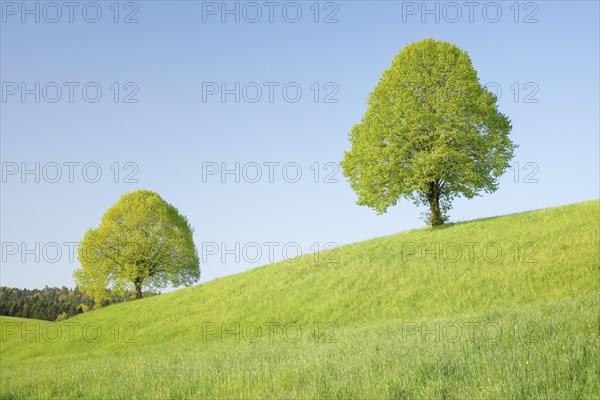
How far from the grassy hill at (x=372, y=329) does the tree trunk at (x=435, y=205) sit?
6.30 ft

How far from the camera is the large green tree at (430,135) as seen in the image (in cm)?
3431

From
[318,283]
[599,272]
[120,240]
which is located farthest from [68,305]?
[599,272]

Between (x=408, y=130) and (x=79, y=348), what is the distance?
29.7 meters

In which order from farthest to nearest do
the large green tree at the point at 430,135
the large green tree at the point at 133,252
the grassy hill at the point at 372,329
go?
the large green tree at the point at 133,252 → the large green tree at the point at 430,135 → the grassy hill at the point at 372,329

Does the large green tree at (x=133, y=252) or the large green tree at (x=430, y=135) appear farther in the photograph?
the large green tree at (x=133, y=252)

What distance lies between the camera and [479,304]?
20938mm

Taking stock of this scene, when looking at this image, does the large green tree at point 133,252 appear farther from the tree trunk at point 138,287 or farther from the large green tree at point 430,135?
the large green tree at point 430,135

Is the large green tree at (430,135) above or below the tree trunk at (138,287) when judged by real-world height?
above

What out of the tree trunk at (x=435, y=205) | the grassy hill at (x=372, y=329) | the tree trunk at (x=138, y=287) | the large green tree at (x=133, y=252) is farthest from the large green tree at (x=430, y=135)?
the tree trunk at (x=138, y=287)

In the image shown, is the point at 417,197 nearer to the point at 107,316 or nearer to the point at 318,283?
the point at 318,283

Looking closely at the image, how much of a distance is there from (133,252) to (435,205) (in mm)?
32626

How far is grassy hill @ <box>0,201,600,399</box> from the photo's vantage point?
7.57 meters

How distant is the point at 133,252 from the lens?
50844 millimetres

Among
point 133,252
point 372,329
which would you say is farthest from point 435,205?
point 133,252
